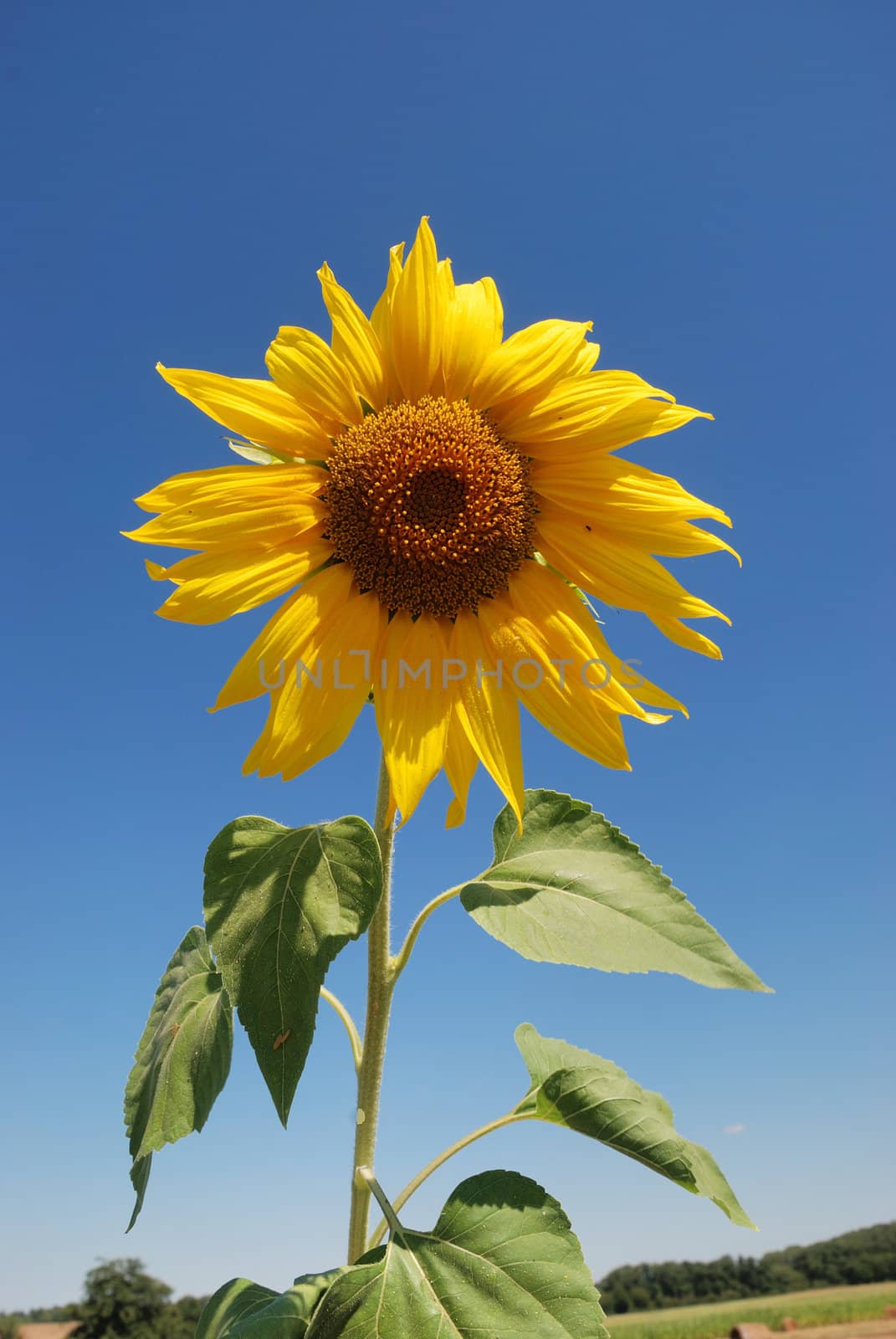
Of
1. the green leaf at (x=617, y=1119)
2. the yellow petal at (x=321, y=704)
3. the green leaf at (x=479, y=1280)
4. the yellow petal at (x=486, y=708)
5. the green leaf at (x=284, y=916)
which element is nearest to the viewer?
the green leaf at (x=284, y=916)

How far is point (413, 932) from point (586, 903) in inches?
19.0

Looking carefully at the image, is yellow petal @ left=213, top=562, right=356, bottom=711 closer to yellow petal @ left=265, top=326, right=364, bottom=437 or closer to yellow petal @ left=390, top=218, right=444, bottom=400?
yellow petal @ left=265, top=326, right=364, bottom=437

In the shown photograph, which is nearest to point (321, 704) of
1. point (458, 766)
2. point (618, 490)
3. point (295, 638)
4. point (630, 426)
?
point (295, 638)

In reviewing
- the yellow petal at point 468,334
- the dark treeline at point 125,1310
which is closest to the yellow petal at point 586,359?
the yellow petal at point 468,334

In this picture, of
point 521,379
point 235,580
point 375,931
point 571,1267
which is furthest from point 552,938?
point 521,379

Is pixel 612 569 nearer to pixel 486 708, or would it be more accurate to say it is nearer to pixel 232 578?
pixel 486 708

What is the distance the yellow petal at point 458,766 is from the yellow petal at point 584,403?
2.90 ft

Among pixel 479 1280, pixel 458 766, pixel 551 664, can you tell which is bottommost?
pixel 479 1280

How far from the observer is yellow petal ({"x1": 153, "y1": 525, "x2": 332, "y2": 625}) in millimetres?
2518

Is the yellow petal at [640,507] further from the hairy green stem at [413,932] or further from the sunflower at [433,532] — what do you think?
the hairy green stem at [413,932]

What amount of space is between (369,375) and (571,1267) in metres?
2.34

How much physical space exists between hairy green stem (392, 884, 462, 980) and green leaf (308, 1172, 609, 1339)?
0.60 m

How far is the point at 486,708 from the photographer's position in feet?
8.85

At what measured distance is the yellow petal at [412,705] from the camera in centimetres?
A: 251
